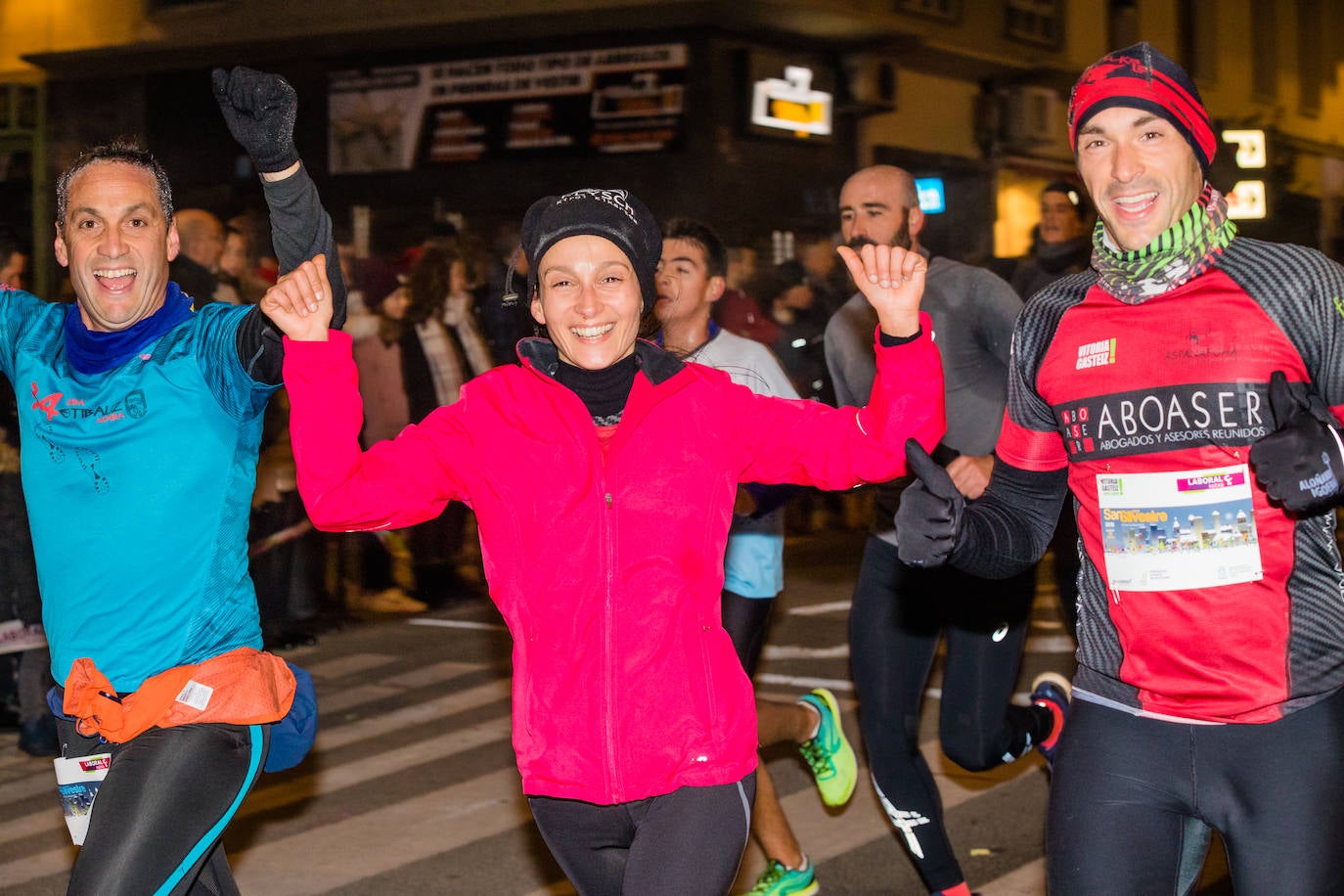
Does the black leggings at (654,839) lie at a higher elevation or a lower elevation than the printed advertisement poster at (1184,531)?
lower

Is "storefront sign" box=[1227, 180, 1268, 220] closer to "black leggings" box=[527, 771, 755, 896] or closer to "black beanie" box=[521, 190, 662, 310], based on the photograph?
"black beanie" box=[521, 190, 662, 310]

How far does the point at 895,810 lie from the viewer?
5.06 meters

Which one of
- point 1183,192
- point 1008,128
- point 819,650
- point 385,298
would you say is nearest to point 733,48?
point 1008,128

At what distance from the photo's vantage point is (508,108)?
19.3 metres

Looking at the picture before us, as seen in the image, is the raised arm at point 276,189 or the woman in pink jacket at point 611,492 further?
the raised arm at point 276,189

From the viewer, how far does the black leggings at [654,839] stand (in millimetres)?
3133

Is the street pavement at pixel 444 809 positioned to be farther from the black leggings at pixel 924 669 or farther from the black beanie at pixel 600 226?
the black beanie at pixel 600 226

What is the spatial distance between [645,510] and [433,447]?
45 cm

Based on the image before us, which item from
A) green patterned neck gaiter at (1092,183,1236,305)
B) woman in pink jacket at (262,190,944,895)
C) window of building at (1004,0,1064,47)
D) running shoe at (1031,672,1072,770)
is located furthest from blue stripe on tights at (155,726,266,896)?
window of building at (1004,0,1064,47)

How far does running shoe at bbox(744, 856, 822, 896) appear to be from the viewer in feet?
17.8

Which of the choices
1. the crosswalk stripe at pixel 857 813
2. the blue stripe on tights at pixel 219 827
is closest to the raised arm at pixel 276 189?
the blue stripe on tights at pixel 219 827

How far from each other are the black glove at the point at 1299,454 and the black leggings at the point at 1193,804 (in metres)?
0.45

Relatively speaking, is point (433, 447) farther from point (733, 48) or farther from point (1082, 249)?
point (733, 48)

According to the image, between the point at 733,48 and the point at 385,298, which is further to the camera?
the point at 733,48
